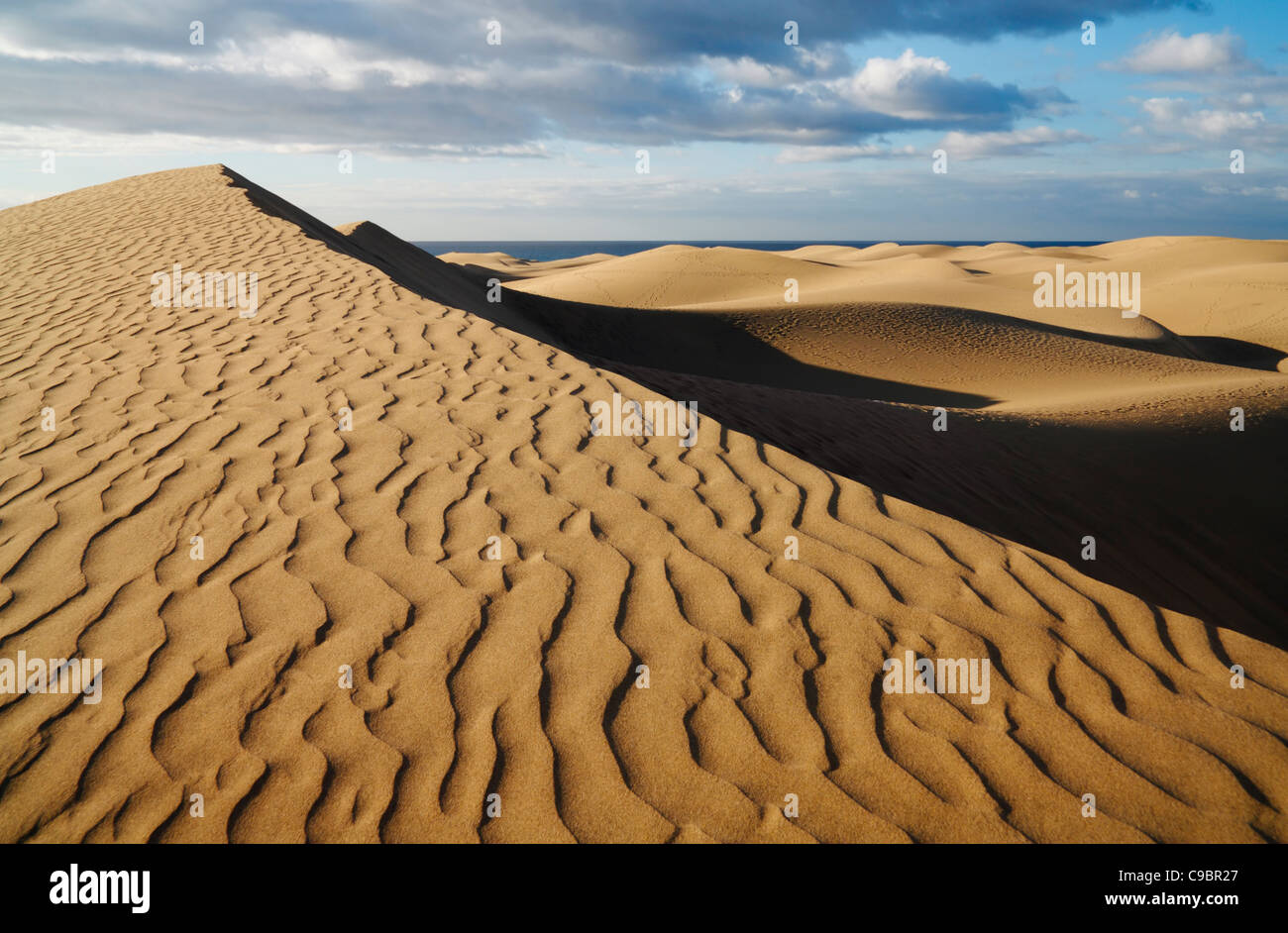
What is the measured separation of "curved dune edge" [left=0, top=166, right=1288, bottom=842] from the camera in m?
2.20

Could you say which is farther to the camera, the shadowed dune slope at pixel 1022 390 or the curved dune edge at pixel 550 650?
the shadowed dune slope at pixel 1022 390

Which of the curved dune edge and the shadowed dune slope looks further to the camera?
the shadowed dune slope

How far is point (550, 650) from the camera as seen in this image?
270 cm

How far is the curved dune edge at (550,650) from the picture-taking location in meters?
2.20

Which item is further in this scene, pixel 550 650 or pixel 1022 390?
pixel 1022 390

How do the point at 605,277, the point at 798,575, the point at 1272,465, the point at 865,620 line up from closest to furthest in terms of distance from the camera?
1. the point at 865,620
2. the point at 798,575
3. the point at 1272,465
4. the point at 605,277

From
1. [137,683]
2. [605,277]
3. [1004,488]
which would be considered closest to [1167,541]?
[1004,488]

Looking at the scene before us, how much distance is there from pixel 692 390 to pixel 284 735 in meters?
4.36

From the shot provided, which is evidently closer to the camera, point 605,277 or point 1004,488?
point 1004,488
